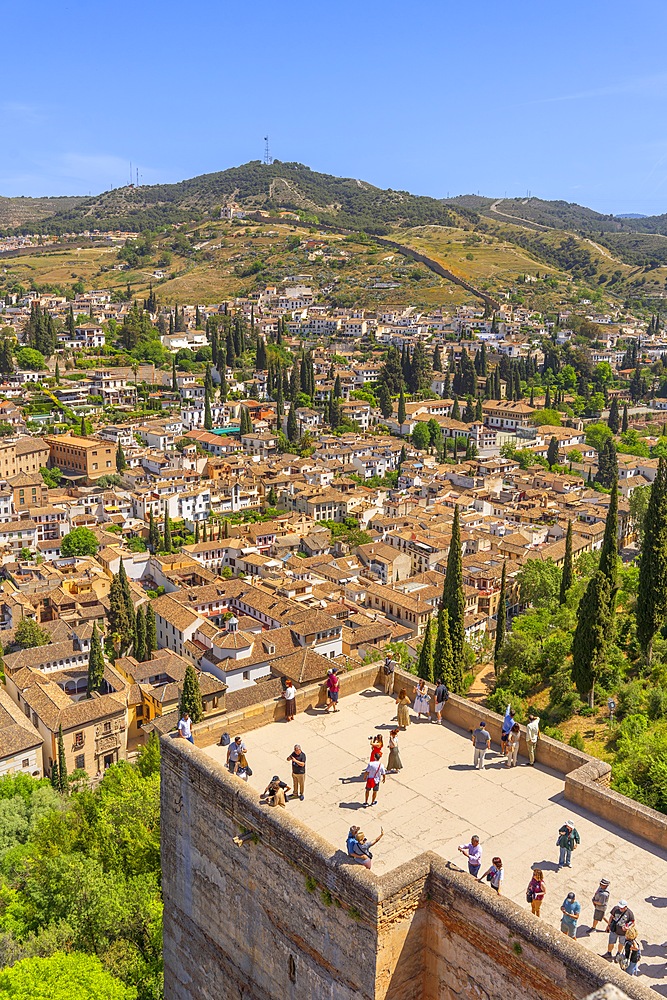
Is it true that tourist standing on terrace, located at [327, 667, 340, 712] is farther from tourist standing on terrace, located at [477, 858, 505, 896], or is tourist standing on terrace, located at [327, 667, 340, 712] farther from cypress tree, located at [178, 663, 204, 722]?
cypress tree, located at [178, 663, 204, 722]

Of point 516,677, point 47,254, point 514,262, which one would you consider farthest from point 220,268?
point 516,677

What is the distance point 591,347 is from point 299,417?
167 ft

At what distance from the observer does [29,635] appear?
38625mm

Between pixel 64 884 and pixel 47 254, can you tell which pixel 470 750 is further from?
pixel 47 254

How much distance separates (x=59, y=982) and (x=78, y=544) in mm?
37996

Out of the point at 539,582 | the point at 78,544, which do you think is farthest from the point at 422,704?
the point at 78,544

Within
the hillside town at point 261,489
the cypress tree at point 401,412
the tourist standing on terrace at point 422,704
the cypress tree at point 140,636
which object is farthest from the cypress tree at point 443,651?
the cypress tree at point 401,412

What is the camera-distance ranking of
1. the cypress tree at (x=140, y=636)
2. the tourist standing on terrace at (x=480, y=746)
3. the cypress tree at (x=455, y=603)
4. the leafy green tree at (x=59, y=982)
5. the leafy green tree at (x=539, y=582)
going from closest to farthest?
the tourist standing on terrace at (x=480, y=746), the leafy green tree at (x=59, y=982), the cypress tree at (x=455, y=603), the leafy green tree at (x=539, y=582), the cypress tree at (x=140, y=636)

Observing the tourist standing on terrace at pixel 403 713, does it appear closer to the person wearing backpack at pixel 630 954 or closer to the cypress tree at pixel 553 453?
the person wearing backpack at pixel 630 954

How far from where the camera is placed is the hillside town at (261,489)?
3662 centimetres

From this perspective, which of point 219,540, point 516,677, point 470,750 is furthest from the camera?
point 219,540

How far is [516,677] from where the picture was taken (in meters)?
24.8

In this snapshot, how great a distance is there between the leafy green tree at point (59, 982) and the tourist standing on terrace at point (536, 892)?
35.9 feet

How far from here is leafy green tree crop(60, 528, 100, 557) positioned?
50281 millimetres
